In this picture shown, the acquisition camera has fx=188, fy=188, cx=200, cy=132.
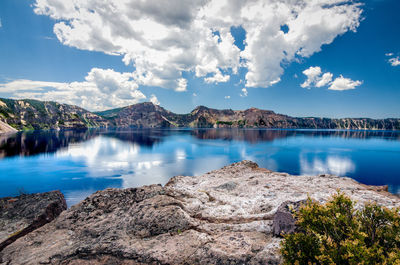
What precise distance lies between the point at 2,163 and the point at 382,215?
259 feet

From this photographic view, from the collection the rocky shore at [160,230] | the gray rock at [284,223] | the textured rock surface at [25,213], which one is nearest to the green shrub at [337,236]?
the rocky shore at [160,230]

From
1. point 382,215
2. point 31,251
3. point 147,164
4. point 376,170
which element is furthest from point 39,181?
point 376,170

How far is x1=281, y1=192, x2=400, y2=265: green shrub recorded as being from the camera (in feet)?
20.0

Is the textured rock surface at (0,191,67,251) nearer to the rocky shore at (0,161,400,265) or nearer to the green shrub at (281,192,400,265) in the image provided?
the rocky shore at (0,161,400,265)

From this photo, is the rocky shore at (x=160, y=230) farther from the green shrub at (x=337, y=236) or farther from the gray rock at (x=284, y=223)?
the green shrub at (x=337, y=236)

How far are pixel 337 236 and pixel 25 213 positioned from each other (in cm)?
2029

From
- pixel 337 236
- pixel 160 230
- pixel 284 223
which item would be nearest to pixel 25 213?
pixel 160 230

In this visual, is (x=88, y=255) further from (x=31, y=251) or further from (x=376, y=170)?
(x=376, y=170)

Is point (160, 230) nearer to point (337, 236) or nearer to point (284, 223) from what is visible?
point (284, 223)

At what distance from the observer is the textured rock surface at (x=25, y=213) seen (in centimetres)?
1282

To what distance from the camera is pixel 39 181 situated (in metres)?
39.9

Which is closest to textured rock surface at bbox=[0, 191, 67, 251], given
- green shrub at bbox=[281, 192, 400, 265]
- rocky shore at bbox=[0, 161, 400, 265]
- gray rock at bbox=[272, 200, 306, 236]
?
rocky shore at bbox=[0, 161, 400, 265]

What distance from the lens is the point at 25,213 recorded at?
14609mm

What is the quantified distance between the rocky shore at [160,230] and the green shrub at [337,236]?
6.97 feet
